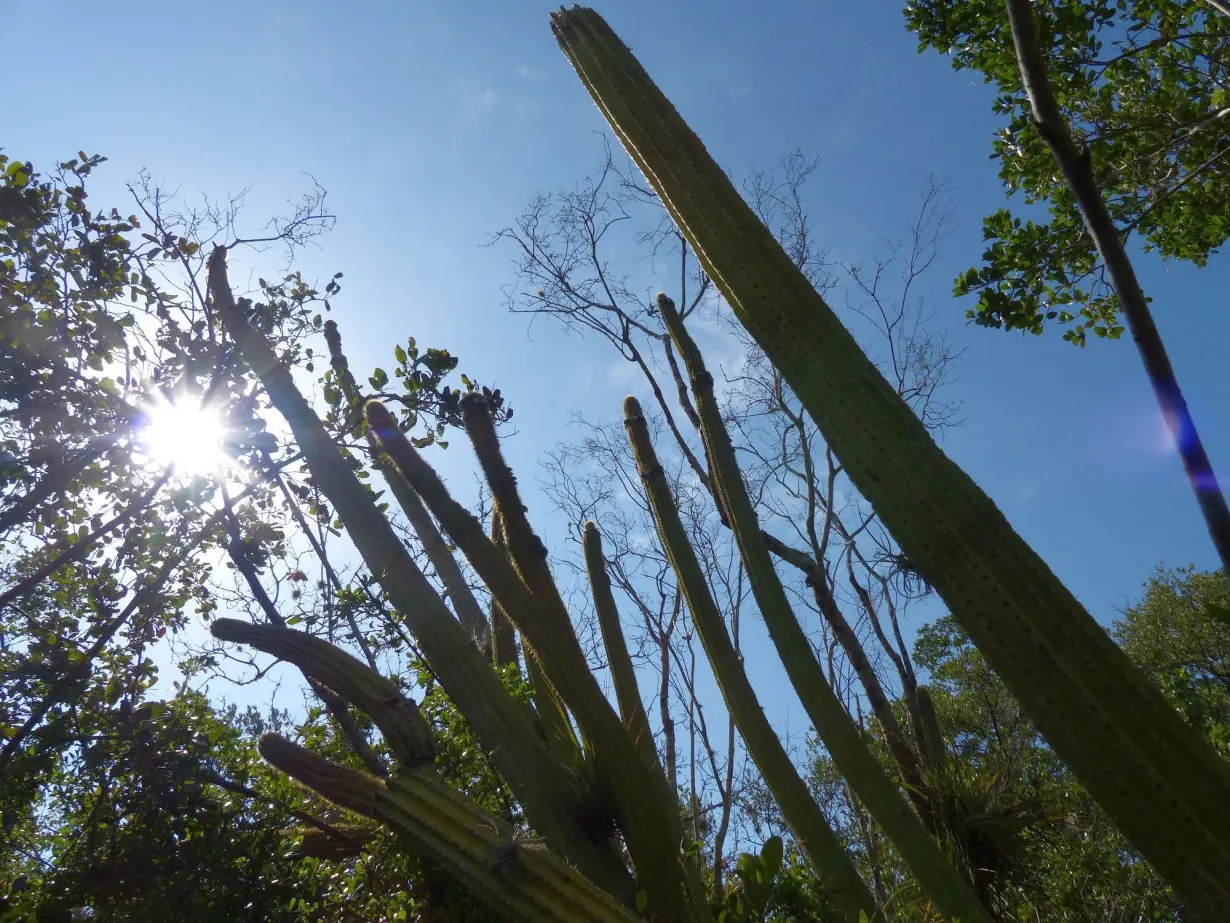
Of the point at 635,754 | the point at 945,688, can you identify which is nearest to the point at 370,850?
the point at 635,754

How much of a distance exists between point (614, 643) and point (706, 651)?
1.84ft

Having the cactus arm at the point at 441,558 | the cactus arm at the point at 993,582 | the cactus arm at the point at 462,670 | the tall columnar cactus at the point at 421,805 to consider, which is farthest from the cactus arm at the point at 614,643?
the cactus arm at the point at 993,582

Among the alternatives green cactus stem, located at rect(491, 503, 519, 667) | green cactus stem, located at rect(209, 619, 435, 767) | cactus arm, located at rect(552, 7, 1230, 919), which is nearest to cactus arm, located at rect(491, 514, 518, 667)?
green cactus stem, located at rect(491, 503, 519, 667)

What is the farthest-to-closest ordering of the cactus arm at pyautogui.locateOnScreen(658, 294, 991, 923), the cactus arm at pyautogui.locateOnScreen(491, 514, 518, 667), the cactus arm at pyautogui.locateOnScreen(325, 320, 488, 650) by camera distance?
1. the cactus arm at pyautogui.locateOnScreen(491, 514, 518, 667)
2. the cactus arm at pyautogui.locateOnScreen(325, 320, 488, 650)
3. the cactus arm at pyautogui.locateOnScreen(658, 294, 991, 923)

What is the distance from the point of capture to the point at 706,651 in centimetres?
388

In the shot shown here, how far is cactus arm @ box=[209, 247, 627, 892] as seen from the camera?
8.72ft

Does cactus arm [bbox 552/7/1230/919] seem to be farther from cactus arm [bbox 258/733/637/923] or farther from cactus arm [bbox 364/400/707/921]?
cactus arm [bbox 364/400/707/921]

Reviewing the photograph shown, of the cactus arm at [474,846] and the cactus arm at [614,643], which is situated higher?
the cactus arm at [614,643]

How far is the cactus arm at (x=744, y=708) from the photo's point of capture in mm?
3316

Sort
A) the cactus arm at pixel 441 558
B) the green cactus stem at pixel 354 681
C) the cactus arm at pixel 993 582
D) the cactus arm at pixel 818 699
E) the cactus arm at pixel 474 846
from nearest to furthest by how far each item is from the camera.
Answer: the cactus arm at pixel 993 582 < the cactus arm at pixel 474 846 < the green cactus stem at pixel 354 681 < the cactus arm at pixel 818 699 < the cactus arm at pixel 441 558

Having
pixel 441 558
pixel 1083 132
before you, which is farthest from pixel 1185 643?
pixel 441 558

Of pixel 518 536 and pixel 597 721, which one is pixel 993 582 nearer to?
pixel 597 721

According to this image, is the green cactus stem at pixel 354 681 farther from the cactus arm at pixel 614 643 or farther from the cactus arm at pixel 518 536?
the cactus arm at pixel 614 643

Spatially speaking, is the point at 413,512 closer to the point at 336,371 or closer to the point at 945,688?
the point at 336,371
